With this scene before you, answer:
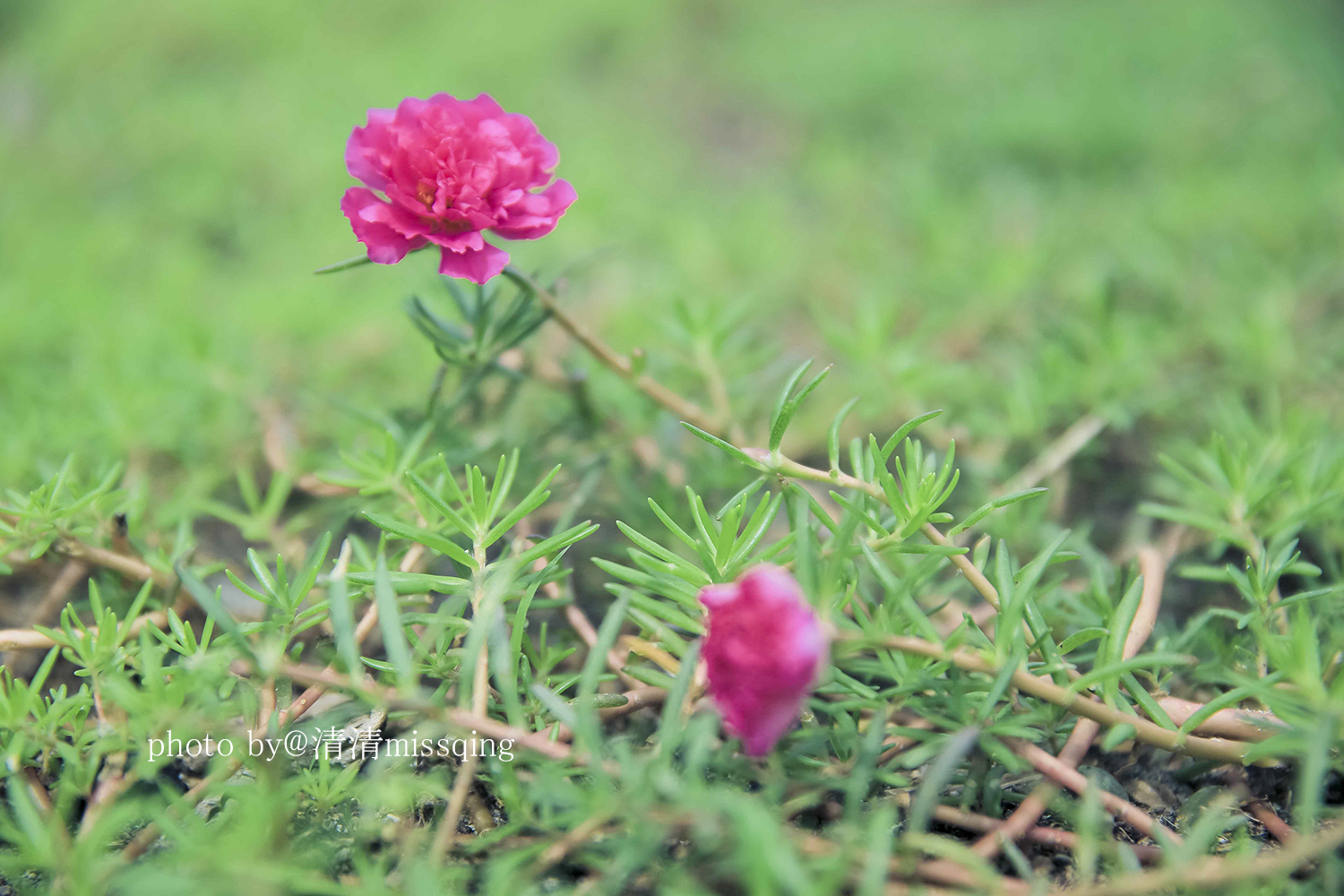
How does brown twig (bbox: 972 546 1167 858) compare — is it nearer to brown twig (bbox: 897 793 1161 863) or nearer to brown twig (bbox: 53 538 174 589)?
brown twig (bbox: 897 793 1161 863)

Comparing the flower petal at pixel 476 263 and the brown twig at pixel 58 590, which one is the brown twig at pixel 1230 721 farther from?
the brown twig at pixel 58 590

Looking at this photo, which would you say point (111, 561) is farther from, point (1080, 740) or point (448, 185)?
point (1080, 740)

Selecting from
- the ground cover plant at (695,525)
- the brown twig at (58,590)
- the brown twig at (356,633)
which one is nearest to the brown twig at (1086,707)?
the ground cover plant at (695,525)

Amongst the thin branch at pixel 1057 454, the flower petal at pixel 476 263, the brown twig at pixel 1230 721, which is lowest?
the brown twig at pixel 1230 721

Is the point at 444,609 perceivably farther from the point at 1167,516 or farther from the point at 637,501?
the point at 1167,516

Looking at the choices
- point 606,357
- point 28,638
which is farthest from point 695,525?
point 28,638

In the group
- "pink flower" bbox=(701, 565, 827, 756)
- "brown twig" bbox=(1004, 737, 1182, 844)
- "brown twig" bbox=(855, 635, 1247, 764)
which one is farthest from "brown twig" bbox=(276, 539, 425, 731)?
"brown twig" bbox=(1004, 737, 1182, 844)
